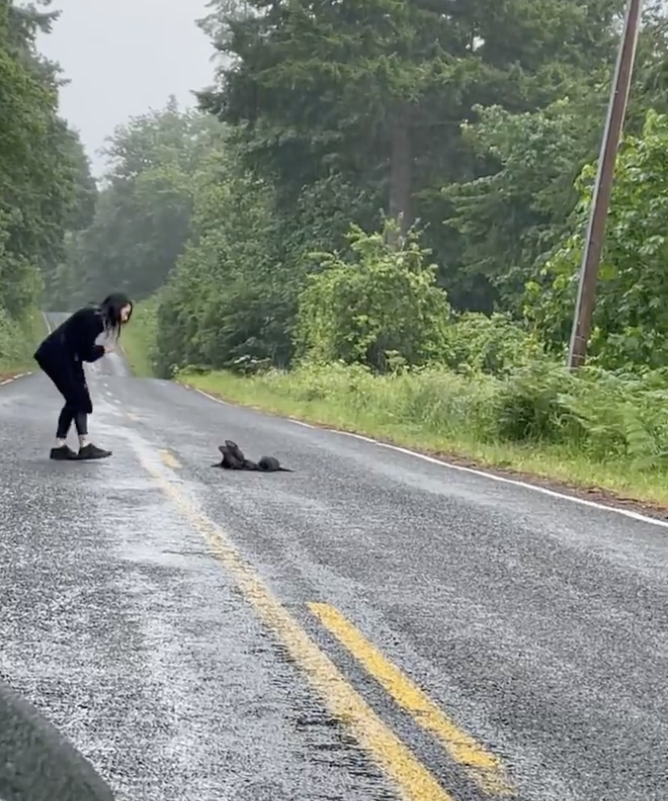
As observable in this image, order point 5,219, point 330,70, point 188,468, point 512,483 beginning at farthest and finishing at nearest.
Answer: point 5,219 < point 330,70 < point 512,483 < point 188,468

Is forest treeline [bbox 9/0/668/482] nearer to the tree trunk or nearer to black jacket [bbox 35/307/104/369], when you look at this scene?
the tree trunk

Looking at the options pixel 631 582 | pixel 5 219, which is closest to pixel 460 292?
pixel 5 219

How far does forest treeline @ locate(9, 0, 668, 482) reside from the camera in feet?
116

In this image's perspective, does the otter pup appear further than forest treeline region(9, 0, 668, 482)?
No

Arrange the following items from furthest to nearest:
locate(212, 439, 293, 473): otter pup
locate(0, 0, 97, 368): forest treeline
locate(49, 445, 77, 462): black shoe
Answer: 1. locate(0, 0, 97, 368): forest treeline
2. locate(212, 439, 293, 473): otter pup
3. locate(49, 445, 77, 462): black shoe

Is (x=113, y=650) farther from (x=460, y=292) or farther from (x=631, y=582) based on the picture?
(x=460, y=292)

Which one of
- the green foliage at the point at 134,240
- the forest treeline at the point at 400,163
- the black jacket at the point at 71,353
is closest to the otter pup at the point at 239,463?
the black jacket at the point at 71,353

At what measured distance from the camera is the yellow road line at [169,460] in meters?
12.1

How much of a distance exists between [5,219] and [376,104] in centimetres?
1318

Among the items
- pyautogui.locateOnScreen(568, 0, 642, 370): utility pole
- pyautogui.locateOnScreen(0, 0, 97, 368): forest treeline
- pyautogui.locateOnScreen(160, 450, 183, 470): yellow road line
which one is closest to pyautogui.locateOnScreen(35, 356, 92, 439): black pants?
pyautogui.locateOnScreen(160, 450, 183, 470): yellow road line

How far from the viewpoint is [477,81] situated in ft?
138

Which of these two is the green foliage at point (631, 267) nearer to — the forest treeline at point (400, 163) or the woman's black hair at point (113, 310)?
the forest treeline at point (400, 163)

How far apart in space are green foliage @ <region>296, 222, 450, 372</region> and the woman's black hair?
2306 cm

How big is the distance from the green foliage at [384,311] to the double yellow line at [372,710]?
2897cm
